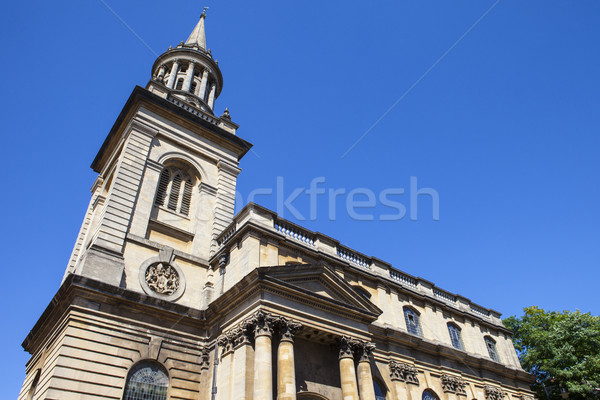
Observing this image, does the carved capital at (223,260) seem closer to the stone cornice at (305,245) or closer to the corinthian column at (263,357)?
the stone cornice at (305,245)

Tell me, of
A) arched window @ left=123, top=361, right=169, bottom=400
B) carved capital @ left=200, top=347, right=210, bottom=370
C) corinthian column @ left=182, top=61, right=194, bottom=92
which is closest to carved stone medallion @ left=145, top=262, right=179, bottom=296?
carved capital @ left=200, top=347, right=210, bottom=370

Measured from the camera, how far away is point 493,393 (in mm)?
27062

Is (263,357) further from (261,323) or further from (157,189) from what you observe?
(157,189)

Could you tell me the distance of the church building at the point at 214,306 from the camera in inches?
666

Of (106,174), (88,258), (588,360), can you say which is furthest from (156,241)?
(588,360)

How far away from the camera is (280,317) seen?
17.3 metres

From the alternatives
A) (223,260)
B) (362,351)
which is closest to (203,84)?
(223,260)

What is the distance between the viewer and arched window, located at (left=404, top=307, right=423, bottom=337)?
25852 mm

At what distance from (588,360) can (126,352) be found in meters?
31.5

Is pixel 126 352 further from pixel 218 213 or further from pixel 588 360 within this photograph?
pixel 588 360

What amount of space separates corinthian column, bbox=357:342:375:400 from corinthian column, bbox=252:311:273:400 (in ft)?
15.8

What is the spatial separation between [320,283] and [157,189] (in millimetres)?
10204

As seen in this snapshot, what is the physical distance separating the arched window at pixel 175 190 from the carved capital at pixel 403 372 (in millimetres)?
13720

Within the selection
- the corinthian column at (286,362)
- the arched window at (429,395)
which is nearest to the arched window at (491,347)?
the arched window at (429,395)
